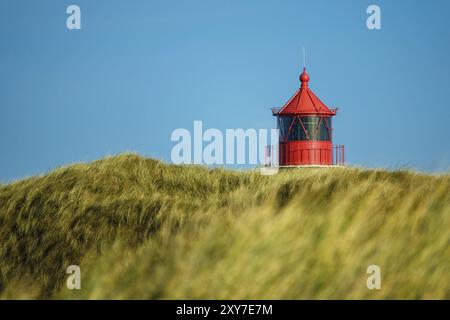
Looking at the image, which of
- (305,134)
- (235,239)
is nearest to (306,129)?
(305,134)

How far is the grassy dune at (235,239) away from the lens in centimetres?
733

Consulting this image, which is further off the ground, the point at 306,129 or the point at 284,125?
the point at 284,125

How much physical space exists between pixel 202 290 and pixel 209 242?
35.7 inches

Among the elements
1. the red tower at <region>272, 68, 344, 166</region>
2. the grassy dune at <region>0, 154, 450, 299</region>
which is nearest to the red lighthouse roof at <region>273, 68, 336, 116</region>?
the red tower at <region>272, 68, 344, 166</region>

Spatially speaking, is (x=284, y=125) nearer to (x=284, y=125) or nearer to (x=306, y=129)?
(x=284, y=125)

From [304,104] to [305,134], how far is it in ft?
2.98

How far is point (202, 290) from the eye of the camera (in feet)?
23.4

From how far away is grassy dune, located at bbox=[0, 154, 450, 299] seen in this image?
7332mm

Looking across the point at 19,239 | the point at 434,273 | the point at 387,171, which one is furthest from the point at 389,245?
the point at 19,239

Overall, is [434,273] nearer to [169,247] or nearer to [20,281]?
[169,247]

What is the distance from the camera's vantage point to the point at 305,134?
66.4 ft

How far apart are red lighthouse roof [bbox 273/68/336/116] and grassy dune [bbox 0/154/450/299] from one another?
8.61m

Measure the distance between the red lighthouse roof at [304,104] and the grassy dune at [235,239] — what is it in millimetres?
8610

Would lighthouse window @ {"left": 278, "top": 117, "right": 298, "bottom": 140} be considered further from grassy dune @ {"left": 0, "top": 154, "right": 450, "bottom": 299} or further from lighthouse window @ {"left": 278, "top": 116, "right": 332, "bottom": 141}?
grassy dune @ {"left": 0, "top": 154, "right": 450, "bottom": 299}
